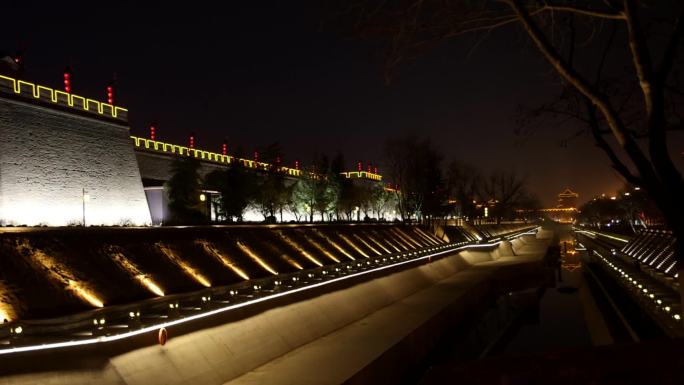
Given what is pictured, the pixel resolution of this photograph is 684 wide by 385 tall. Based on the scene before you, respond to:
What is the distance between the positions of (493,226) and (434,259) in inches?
1967

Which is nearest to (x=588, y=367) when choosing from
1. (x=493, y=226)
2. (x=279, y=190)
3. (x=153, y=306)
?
(x=153, y=306)

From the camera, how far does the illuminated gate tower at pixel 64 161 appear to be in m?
27.3

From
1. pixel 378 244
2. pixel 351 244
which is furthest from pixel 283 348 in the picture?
pixel 378 244

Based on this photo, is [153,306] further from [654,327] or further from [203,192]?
[203,192]

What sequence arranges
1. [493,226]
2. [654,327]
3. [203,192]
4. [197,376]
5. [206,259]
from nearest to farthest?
1. [197,376]
2. [654,327]
3. [206,259]
4. [203,192]
5. [493,226]

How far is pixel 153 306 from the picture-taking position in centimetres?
1188

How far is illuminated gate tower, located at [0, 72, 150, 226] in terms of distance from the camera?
27312mm

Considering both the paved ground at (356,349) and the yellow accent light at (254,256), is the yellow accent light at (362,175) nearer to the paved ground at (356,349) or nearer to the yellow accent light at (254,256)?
the yellow accent light at (254,256)

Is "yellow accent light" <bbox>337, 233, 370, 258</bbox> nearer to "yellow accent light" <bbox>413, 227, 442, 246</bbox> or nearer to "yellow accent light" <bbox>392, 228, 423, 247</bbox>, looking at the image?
"yellow accent light" <bbox>392, 228, 423, 247</bbox>

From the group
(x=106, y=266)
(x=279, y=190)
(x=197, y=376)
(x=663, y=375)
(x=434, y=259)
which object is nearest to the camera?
(x=663, y=375)

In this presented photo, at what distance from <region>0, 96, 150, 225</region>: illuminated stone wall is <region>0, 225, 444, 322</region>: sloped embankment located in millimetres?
10502

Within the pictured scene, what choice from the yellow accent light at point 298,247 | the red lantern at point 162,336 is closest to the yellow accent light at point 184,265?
the red lantern at point 162,336

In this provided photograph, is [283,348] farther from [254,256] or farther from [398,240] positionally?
[398,240]

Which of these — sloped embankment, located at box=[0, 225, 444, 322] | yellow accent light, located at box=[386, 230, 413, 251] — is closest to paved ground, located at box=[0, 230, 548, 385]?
sloped embankment, located at box=[0, 225, 444, 322]
